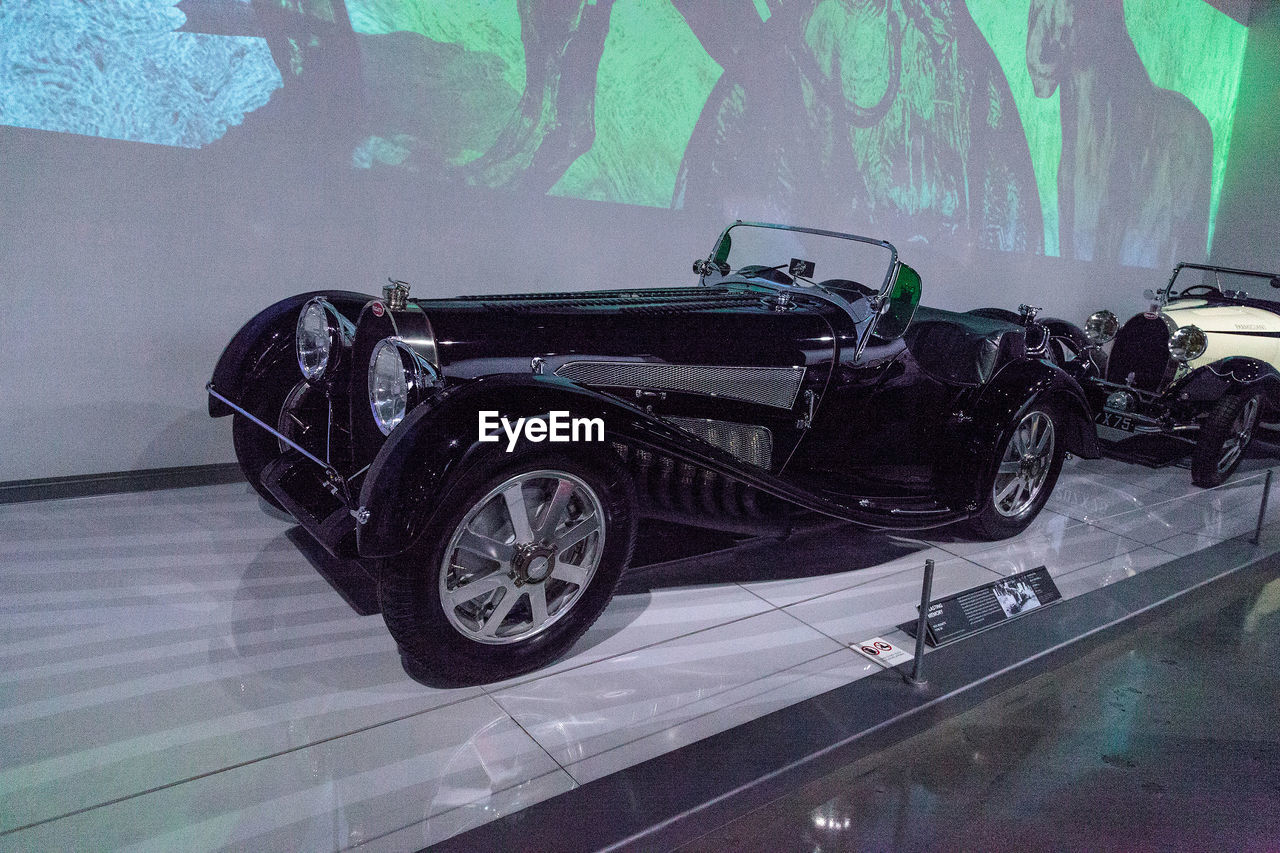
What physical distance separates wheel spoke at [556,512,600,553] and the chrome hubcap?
4382 mm

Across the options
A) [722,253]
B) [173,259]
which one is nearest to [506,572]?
[722,253]

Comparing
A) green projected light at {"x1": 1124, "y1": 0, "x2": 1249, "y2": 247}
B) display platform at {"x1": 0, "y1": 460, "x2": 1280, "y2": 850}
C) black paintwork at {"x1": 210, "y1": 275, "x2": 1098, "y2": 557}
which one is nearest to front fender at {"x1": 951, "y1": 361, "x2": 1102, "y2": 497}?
black paintwork at {"x1": 210, "y1": 275, "x2": 1098, "y2": 557}

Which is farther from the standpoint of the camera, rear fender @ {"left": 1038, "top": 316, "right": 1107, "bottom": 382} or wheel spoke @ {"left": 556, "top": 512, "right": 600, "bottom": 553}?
rear fender @ {"left": 1038, "top": 316, "right": 1107, "bottom": 382}

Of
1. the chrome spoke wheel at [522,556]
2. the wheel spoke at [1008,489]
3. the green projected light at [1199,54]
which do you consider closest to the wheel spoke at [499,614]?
the chrome spoke wheel at [522,556]

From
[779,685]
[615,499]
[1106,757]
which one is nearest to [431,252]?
[615,499]

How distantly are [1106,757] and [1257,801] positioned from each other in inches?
14.9

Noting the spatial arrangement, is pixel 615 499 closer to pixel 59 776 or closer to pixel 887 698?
pixel 887 698

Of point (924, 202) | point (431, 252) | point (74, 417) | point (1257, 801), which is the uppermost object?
point (924, 202)

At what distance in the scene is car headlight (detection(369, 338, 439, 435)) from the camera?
2596 millimetres

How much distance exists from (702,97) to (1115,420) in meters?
3.25

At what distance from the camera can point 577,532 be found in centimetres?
260

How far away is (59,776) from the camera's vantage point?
2053 mm

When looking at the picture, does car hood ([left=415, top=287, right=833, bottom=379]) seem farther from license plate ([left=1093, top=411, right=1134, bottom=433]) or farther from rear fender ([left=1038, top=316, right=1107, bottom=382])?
rear fender ([left=1038, top=316, right=1107, bottom=382])

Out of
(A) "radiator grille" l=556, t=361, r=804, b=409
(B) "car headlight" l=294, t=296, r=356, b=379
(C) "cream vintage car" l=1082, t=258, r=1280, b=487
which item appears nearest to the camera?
(A) "radiator grille" l=556, t=361, r=804, b=409
